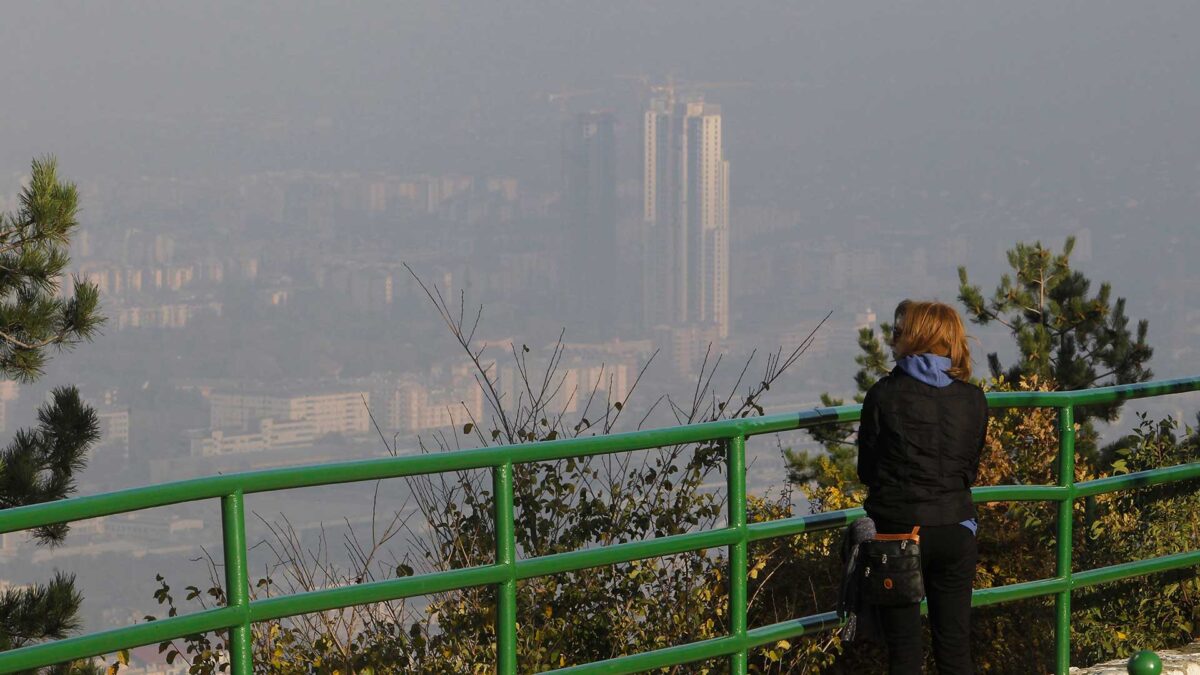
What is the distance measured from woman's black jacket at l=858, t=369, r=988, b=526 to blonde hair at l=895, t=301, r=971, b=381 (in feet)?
0.18

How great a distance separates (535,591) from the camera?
534 centimetres

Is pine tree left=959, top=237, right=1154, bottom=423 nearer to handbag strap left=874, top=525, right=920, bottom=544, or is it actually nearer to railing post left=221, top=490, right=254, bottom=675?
handbag strap left=874, top=525, right=920, bottom=544

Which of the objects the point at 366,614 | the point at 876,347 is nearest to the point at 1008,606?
the point at 366,614

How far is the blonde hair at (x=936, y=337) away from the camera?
413cm

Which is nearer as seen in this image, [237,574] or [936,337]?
[237,574]

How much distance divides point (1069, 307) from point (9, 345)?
19379 mm

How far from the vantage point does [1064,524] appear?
4965 millimetres

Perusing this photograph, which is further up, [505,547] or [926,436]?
[926,436]

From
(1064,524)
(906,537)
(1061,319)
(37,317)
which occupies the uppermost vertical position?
(37,317)

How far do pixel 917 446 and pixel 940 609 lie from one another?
573 mm

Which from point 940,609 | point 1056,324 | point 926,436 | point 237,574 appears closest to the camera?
point 237,574

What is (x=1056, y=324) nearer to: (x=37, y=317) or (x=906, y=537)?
(x=37, y=317)

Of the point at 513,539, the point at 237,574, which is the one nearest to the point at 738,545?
the point at 513,539

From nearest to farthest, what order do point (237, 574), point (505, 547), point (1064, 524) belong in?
1. point (237, 574)
2. point (505, 547)
3. point (1064, 524)
